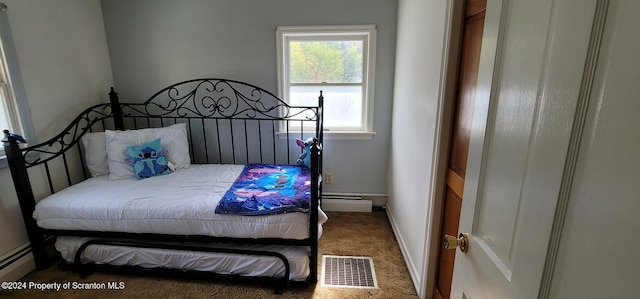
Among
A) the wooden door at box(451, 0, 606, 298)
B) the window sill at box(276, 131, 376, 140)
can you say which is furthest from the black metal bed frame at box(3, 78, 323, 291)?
the wooden door at box(451, 0, 606, 298)

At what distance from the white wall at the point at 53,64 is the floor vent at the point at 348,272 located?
7.08 ft

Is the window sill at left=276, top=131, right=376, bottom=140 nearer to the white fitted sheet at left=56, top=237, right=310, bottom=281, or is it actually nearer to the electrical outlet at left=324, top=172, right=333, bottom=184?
the electrical outlet at left=324, top=172, right=333, bottom=184

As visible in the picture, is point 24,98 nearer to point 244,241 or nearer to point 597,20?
point 244,241

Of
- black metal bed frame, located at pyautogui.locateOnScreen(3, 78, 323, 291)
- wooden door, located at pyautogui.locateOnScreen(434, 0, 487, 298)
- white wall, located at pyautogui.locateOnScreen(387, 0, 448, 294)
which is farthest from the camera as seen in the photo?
black metal bed frame, located at pyautogui.locateOnScreen(3, 78, 323, 291)

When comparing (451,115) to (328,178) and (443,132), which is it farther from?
(328,178)

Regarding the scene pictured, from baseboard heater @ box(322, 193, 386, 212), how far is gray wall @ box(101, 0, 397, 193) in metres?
0.51

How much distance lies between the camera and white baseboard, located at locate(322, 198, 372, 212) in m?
2.96

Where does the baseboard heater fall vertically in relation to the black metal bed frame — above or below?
below

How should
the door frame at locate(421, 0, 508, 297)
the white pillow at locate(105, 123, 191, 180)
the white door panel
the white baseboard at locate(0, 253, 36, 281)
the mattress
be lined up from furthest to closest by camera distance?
the white pillow at locate(105, 123, 191, 180) → the white baseboard at locate(0, 253, 36, 281) → the mattress → the door frame at locate(421, 0, 508, 297) → the white door panel

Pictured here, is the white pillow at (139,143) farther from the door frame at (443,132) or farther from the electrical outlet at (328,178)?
the door frame at (443,132)

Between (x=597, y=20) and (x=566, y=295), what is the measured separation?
46cm

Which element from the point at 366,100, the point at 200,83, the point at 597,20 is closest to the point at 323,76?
the point at 366,100

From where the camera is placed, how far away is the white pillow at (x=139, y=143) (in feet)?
7.65

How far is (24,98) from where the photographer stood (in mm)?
2035
